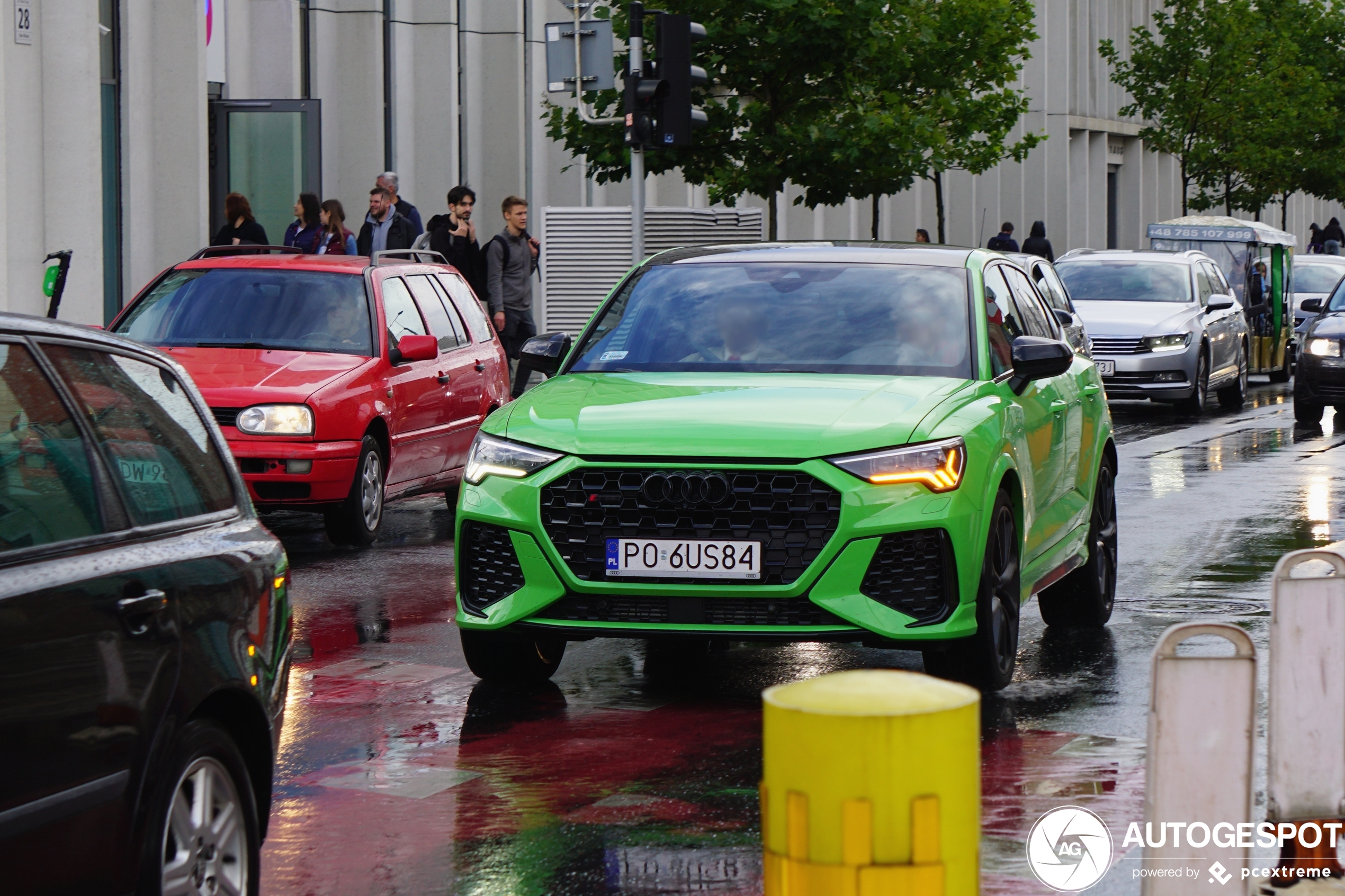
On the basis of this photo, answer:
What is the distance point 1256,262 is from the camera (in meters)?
33.0

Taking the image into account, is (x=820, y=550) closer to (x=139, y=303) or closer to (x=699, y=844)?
(x=699, y=844)

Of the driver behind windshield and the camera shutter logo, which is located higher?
the driver behind windshield

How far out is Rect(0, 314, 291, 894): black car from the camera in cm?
378

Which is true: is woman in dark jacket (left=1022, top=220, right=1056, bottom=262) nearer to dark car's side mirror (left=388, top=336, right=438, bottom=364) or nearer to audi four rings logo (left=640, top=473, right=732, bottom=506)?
dark car's side mirror (left=388, top=336, right=438, bottom=364)

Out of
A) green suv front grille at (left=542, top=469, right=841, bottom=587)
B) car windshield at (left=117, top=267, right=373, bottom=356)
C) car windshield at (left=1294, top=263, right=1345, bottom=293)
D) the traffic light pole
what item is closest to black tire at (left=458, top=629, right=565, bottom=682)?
green suv front grille at (left=542, top=469, right=841, bottom=587)

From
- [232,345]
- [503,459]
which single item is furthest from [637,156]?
[503,459]

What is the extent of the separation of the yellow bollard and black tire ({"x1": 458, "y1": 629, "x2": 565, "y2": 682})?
4.23m

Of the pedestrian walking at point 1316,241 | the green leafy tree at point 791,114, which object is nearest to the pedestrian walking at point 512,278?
the green leafy tree at point 791,114

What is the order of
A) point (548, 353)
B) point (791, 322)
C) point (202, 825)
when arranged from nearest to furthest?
point (202, 825) → point (791, 322) → point (548, 353)

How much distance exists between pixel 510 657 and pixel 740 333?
1586mm

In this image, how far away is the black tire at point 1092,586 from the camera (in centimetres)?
934

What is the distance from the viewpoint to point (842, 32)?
832 inches

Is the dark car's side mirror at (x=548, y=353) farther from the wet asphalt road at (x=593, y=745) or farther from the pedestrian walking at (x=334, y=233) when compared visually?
the pedestrian walking at (x=334, y=233)

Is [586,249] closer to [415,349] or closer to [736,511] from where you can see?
[415,349]
